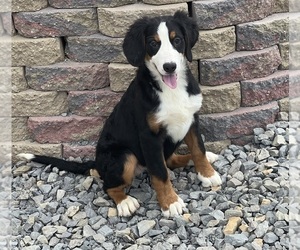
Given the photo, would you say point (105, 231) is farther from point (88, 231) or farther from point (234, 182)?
point (234, 182)

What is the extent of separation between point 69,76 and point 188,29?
1023 mm

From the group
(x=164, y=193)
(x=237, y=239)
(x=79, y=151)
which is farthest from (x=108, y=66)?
(x=237, y=239)

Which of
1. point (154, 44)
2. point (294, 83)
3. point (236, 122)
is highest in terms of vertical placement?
point (154, 44)

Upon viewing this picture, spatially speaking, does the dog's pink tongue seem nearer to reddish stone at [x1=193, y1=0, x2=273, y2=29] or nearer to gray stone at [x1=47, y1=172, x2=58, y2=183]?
reddish stone at [x1=193, y1=0, x2=273, y2=29]

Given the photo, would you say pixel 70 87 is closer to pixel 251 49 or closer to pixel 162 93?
pixel 162 93

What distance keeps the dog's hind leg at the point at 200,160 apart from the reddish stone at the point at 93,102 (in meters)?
0.62

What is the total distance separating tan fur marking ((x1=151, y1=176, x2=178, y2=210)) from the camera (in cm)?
362

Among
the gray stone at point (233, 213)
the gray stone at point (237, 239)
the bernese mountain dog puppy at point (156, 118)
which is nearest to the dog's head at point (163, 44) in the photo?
the bernese mountain dog puppy at point (156, 118)

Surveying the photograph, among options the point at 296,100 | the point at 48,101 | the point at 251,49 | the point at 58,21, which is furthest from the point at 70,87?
the point at 296,100

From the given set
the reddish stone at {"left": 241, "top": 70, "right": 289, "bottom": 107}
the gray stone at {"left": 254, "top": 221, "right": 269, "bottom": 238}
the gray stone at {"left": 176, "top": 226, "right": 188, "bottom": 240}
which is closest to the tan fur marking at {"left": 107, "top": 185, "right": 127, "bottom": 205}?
the gray stone at {"left": 176, "top": 226, "right": 188, "bottom": 240}

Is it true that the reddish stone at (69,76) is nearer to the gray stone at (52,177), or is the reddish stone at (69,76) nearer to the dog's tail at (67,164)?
the dog's tail at (67,164)

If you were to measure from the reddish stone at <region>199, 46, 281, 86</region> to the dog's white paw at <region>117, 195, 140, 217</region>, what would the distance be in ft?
3.25

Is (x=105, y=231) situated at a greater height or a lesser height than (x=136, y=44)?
lesser

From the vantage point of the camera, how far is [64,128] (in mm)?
4242
